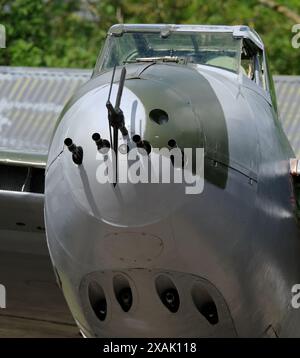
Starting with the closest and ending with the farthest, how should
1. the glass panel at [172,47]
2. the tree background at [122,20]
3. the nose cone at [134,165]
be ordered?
the nose cone at [134,165] → the glass panel at [172,47] → the tree background at [122,20]

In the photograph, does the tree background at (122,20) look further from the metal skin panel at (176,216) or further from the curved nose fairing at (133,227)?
the curved nose fairing at (133,227)

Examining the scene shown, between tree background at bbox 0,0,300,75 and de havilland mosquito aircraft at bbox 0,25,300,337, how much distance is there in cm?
2248

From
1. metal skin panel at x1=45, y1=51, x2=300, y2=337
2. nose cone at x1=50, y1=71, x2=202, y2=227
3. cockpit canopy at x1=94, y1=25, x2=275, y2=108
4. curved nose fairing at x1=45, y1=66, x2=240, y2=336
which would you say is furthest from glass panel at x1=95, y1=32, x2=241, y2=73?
nose cone at x1=50, y1=71, x2=202, y2=227

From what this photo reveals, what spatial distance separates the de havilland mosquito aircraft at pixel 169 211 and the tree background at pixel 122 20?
22.5 metres

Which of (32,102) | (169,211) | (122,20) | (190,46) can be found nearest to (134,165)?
(169,211)

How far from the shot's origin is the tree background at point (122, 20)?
97.6 feet

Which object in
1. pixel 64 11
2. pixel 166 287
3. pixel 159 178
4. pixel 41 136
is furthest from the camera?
pixel 64 11

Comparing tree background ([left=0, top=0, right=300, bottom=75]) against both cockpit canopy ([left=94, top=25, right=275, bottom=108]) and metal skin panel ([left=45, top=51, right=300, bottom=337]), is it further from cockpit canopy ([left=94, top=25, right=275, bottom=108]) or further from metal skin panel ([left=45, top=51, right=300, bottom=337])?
metal skin panel ([left=45, top=51, right=300, bottom=337])

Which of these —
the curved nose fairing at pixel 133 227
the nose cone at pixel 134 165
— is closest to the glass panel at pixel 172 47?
the curved nose fairing at pixel 133 227

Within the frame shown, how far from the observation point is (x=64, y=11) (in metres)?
33.5

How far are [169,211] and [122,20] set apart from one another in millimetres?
25449

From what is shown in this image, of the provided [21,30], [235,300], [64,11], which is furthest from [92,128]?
[64,11]
